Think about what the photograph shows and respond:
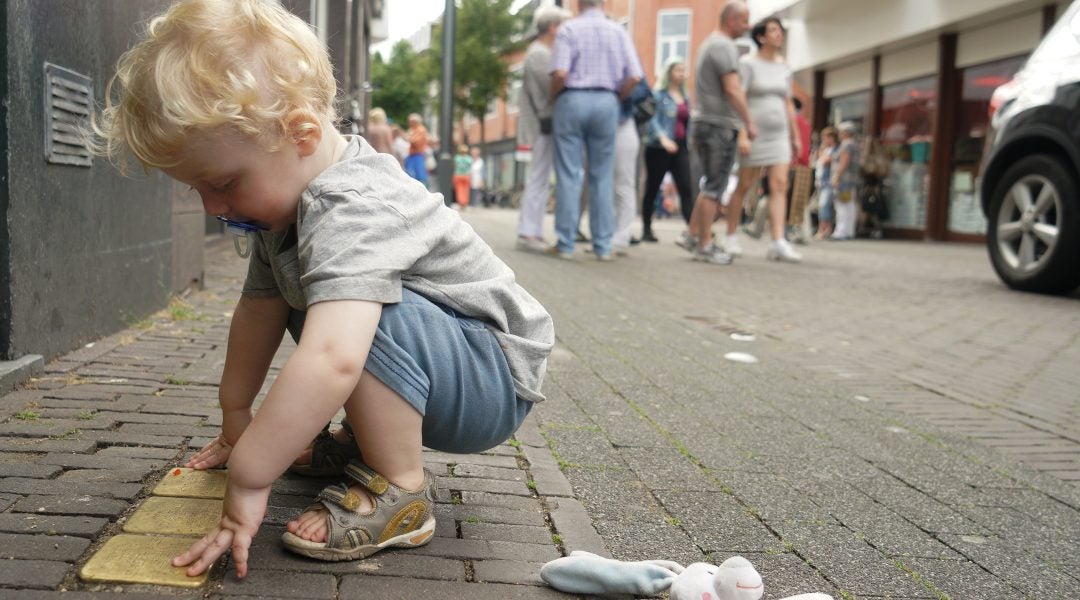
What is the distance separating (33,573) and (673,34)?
127ft

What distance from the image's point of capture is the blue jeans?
8.68m

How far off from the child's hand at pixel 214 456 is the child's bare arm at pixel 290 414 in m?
0.58

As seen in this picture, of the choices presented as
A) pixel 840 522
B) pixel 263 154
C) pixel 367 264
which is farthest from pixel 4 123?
pixel 840 522

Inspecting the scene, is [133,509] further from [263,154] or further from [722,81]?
[722,81]

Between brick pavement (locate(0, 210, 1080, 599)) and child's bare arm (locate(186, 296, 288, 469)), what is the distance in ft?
0.67

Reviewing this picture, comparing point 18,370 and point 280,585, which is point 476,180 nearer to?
point 18,370

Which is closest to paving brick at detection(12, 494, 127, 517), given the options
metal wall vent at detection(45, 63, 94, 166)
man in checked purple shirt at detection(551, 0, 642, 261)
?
metal wall vent at detection(45, 63, 94, 166)

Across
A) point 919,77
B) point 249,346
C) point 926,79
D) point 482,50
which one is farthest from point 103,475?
point 482,50

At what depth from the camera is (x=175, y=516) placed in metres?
2.13

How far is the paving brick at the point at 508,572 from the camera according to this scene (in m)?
2.00

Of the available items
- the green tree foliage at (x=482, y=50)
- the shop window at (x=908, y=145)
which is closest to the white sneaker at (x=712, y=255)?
the shop window at (x=908, y=145)

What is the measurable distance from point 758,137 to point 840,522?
289 inches

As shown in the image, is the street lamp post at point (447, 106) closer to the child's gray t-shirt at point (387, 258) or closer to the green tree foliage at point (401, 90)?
the child's gray t-shirt at point (387, 258)

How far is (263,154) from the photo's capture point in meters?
1.93
